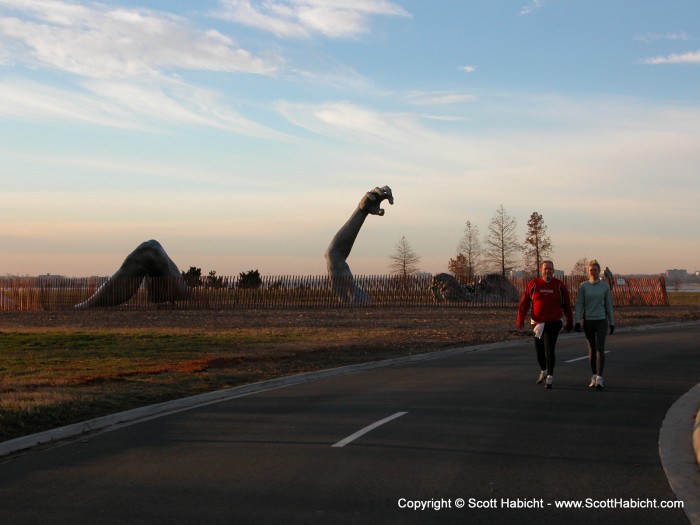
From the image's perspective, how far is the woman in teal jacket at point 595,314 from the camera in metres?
11.5

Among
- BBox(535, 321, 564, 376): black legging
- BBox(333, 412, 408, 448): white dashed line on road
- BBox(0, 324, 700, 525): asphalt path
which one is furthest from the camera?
BBox(535, 321, 564, 376): black legging

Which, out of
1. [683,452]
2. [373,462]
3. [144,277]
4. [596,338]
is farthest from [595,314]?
[144,277]

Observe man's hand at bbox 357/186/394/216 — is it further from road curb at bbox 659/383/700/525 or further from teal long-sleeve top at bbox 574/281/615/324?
road curb at bbox 659/383/700/525

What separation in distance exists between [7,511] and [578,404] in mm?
7089

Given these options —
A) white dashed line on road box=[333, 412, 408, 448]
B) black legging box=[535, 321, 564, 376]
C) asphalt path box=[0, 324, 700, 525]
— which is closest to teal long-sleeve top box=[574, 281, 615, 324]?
black legging box=[535, 321, 564, 376]

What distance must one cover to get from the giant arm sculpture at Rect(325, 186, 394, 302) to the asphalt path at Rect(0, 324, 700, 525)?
97.7 feet

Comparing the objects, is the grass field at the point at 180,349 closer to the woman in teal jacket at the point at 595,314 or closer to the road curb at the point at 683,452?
the woman in teal jacket at the point at 595,314

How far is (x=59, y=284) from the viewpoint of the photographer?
147 ft

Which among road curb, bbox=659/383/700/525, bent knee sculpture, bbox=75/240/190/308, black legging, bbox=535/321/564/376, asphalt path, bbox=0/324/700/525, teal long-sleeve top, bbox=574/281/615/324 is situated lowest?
road curb, bbox=659/383/700/525

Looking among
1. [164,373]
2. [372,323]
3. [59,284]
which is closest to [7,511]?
[164,373]

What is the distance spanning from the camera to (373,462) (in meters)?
7.27

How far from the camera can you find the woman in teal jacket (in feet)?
37.7

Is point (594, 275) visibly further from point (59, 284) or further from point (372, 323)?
point (59, 284)

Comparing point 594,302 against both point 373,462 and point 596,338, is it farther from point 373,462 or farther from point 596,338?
point 373,462
